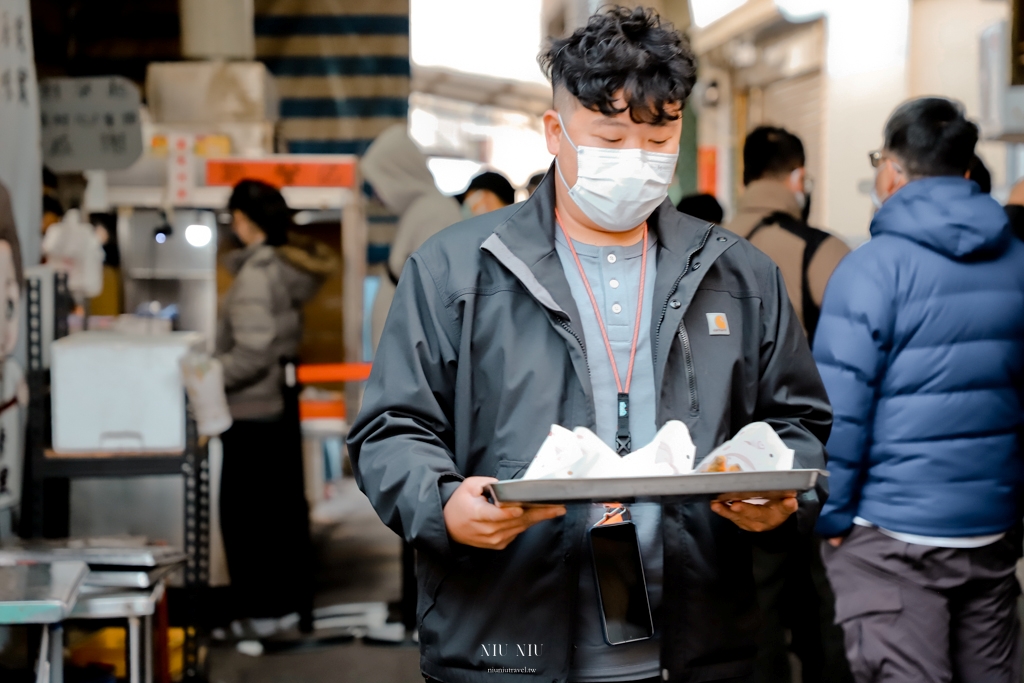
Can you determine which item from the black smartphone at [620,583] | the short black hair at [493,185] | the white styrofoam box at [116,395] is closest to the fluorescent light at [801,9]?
the short black hair at [493,185]

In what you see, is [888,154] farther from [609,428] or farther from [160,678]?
[160,678]

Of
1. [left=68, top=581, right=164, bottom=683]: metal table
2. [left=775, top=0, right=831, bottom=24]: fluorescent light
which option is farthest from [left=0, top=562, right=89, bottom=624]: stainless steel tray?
[left=775, top=0, right=831, bottom=24]: fluorescent light

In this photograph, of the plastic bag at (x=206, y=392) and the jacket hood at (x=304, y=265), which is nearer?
the plastic bag at (x=206, y=392)

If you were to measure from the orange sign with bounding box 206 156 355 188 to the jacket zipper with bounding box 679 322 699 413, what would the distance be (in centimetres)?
285

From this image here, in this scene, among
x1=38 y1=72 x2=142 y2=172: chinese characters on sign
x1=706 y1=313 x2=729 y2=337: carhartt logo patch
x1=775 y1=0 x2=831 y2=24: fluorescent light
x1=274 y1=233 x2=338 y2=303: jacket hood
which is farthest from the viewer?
x1=775 y1=0 x2=831 y2=24: fluorescent light

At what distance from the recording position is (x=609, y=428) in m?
1.69

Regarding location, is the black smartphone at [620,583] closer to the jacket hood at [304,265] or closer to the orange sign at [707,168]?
the jacket hood at [304,265]

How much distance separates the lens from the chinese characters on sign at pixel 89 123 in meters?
4.01

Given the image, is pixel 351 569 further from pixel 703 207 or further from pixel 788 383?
pixel 788 383

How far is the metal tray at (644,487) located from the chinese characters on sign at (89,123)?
3.25 m

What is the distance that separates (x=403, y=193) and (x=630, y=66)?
8.98 ft

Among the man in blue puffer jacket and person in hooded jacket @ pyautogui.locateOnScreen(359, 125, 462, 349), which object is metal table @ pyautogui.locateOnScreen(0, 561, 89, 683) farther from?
the man in blue puffer jacket

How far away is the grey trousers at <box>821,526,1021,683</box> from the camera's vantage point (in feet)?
8.24

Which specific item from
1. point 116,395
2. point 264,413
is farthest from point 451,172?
point 116,395
